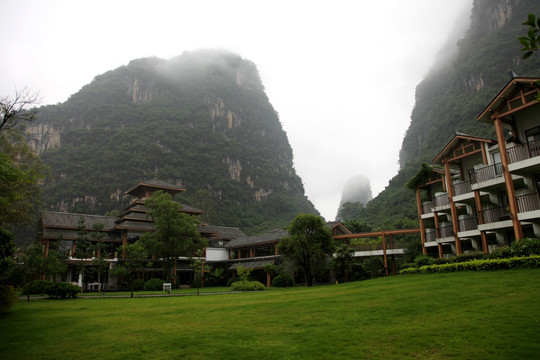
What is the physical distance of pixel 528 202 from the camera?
718 inches

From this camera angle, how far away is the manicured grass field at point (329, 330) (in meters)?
6.65

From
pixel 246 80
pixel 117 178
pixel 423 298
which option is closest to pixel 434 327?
pixel 423 298

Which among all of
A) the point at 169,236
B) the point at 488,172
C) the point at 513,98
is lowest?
the point at 169,236

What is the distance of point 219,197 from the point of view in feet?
379

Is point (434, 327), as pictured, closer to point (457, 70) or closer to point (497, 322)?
point (497, 322)

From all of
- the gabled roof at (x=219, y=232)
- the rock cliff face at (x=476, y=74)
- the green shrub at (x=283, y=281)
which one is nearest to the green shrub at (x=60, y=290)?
the green shrub at (x=283, y=281)

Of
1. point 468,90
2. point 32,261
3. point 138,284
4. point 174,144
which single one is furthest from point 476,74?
point 32,261

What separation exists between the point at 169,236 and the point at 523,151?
1215 inches

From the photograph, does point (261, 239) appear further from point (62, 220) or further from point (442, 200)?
point (442, 200)

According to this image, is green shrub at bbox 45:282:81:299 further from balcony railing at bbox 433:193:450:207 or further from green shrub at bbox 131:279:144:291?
balcony railing at bbox 433:193:450:207

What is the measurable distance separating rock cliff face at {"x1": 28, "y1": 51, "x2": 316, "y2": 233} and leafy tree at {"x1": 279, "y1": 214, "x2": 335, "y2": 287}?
56.6m

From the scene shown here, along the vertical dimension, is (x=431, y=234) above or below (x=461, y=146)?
below

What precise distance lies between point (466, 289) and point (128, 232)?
39671 millimetres

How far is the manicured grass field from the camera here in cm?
665
